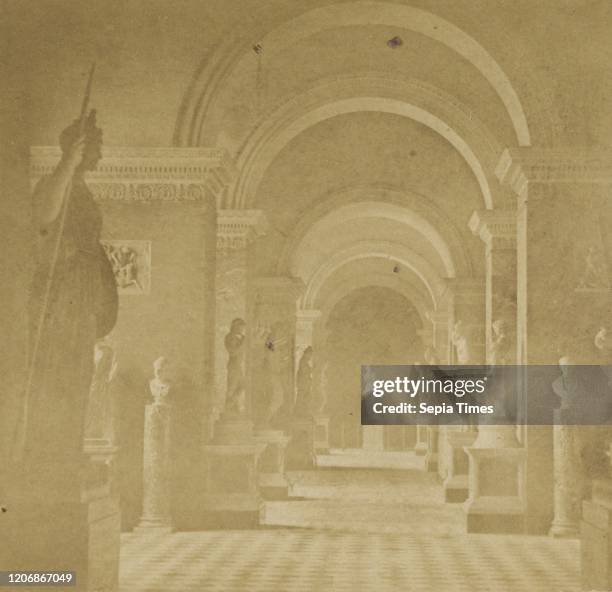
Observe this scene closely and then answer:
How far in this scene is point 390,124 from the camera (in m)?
22.3

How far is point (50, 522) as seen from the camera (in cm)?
789

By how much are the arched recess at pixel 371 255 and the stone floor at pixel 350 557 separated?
14.4 m

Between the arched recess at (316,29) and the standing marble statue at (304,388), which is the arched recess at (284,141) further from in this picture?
the standing marble statue at (304,388)

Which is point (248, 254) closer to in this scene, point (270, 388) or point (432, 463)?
point (270, 388)

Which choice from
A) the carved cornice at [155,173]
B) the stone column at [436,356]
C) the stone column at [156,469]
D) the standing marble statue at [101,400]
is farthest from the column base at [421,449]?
the standing marble statue at [101,400]

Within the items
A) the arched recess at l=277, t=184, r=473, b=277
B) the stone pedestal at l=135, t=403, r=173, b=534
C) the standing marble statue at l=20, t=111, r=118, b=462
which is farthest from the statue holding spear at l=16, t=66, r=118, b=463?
the arched recess at l=277, t=184, r=473, b=277

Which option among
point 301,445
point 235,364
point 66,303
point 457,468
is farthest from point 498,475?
point 301,445

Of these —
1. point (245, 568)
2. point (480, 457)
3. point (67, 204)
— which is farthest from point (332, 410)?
point (67, 204)

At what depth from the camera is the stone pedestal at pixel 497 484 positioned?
48.6 feet

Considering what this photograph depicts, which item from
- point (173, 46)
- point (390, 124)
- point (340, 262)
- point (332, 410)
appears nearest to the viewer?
point (173, 46)

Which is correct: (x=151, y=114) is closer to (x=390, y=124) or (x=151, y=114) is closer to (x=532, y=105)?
(x=532, y=105)

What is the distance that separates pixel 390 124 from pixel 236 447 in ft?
30.5

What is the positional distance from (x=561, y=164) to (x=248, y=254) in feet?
22.4

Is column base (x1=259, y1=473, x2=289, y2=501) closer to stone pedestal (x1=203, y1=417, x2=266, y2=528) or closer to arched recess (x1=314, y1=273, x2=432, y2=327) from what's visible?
stone pedestal (x1=203, y1=417, x2=266, y2=528)
